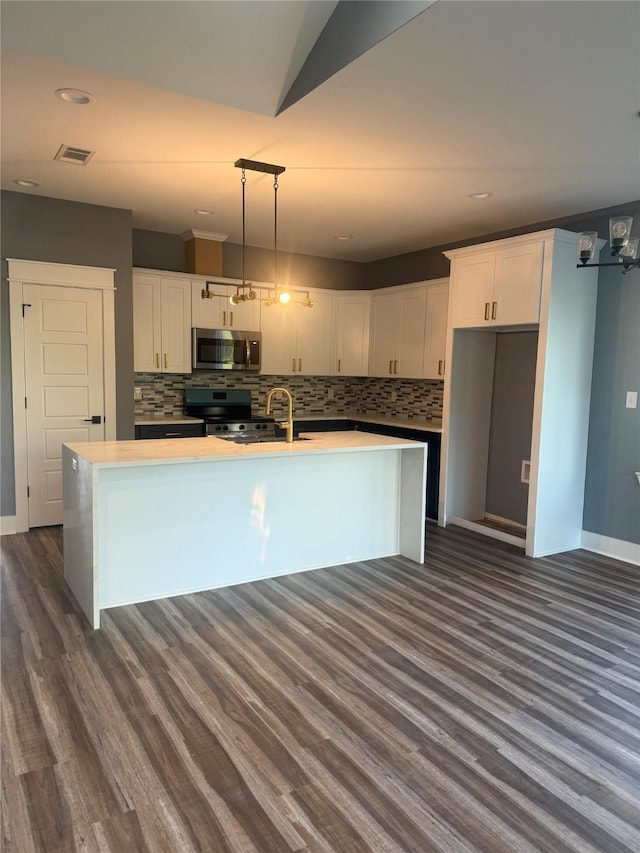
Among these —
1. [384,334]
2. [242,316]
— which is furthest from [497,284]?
[242,316]

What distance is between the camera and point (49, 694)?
248cm

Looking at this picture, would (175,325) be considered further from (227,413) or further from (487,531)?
(487,531)

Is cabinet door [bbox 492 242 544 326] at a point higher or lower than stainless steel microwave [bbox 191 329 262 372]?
higher

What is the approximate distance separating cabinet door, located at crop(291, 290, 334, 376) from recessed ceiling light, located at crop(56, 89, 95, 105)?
3697mm

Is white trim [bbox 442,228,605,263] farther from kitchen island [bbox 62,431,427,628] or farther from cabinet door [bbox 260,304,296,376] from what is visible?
cabinet door [bbox 260,304,296,376]

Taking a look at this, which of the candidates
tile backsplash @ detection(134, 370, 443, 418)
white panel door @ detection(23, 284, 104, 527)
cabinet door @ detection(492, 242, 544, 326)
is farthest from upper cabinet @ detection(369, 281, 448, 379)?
white panel door @ detection(23, 284, 104, 527)

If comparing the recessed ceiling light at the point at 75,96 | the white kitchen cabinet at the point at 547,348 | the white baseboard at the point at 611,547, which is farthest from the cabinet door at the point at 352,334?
the recessed ceiling light at the point at 75,96

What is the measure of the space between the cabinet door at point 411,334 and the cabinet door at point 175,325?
7.32 feet

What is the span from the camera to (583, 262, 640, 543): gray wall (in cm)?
438

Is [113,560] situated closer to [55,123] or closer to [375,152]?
[55,123]

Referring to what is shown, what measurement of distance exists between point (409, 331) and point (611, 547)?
2825 mm

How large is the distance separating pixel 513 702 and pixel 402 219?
393cm

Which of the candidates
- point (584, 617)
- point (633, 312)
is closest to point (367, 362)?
point (633, 312)

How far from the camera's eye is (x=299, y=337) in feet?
21.5
